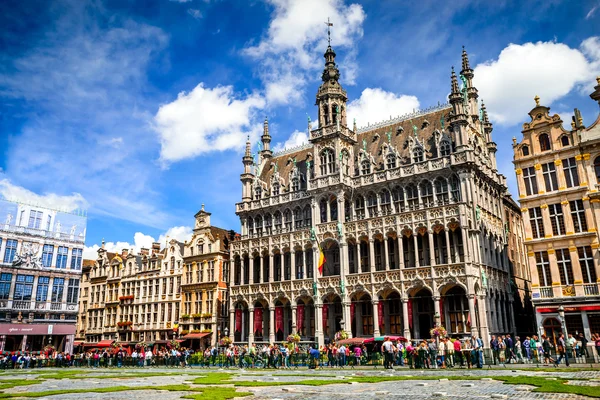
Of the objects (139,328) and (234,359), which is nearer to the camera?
(234,359)

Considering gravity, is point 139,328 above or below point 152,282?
below

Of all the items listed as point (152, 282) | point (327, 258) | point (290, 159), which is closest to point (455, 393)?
point (327, 258)

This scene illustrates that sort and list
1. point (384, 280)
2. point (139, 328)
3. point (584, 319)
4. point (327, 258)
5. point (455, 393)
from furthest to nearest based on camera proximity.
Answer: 1. point (139, 328)
2. point (327, 258)
3. point (384, 280)
4. point (584, 319)
5. point (455, 393)

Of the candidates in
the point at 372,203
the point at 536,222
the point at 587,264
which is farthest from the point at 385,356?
the point at 372,203

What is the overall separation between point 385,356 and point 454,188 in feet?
63.2

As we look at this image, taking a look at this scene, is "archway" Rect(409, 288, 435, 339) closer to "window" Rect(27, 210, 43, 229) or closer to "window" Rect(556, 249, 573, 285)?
"window" Rect(556, 249, 573, 285)

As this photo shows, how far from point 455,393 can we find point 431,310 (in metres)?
30.7

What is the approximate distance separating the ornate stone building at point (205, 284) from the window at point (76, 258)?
53.4 ft

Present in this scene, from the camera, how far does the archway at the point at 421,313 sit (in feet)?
146

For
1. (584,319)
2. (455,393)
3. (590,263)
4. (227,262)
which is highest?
(227,262)

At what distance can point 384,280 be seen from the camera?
1797 inches

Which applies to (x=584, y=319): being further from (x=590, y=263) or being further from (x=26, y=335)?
(x=26, y=335)

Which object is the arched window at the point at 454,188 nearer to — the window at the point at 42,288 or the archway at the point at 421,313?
the archway at the point at 421,313

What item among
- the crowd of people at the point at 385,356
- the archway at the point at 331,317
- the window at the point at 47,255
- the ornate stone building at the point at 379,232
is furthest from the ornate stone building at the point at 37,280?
the archway at the point at 331,317
